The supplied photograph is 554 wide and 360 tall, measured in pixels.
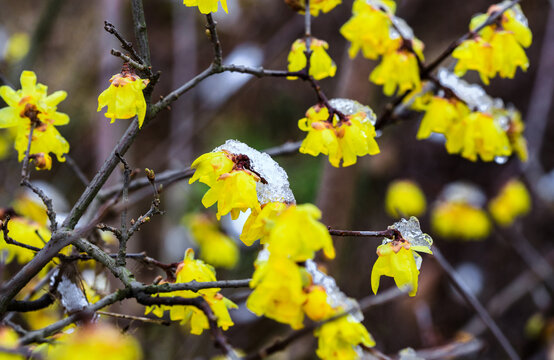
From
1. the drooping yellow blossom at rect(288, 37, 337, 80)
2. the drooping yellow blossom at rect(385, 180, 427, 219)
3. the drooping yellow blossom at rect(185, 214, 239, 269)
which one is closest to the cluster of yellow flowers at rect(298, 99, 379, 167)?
the drooping yellow blossom at rect(288, 37, 337, 80)

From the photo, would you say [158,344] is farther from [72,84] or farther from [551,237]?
[551,237]

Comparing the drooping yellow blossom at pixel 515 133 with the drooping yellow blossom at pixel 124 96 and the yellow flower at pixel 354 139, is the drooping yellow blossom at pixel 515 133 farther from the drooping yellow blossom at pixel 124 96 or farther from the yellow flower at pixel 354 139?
the drooping yellow blossom at pixel 124 96

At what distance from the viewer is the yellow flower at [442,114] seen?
126 centimetres

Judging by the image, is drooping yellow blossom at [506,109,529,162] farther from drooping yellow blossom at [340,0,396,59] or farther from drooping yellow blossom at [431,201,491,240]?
drooping yellow blossom at [431,201,491,240]

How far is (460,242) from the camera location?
4.46m

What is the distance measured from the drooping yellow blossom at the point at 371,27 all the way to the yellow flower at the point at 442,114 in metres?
0.18

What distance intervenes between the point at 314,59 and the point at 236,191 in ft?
1.48

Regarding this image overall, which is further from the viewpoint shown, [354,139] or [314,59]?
[314,59]

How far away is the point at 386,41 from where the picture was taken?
1.29 meters

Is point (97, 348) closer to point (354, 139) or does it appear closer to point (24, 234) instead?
point (354, 139)

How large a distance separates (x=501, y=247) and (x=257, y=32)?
2957mm

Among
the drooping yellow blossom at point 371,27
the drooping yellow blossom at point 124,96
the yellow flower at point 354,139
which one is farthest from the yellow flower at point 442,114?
the drooping yellow blossom at point 124,96

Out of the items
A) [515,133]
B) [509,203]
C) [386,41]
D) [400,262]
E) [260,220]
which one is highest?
[386,41]

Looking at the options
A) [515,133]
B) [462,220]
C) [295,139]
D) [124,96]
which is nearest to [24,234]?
[124,96]
